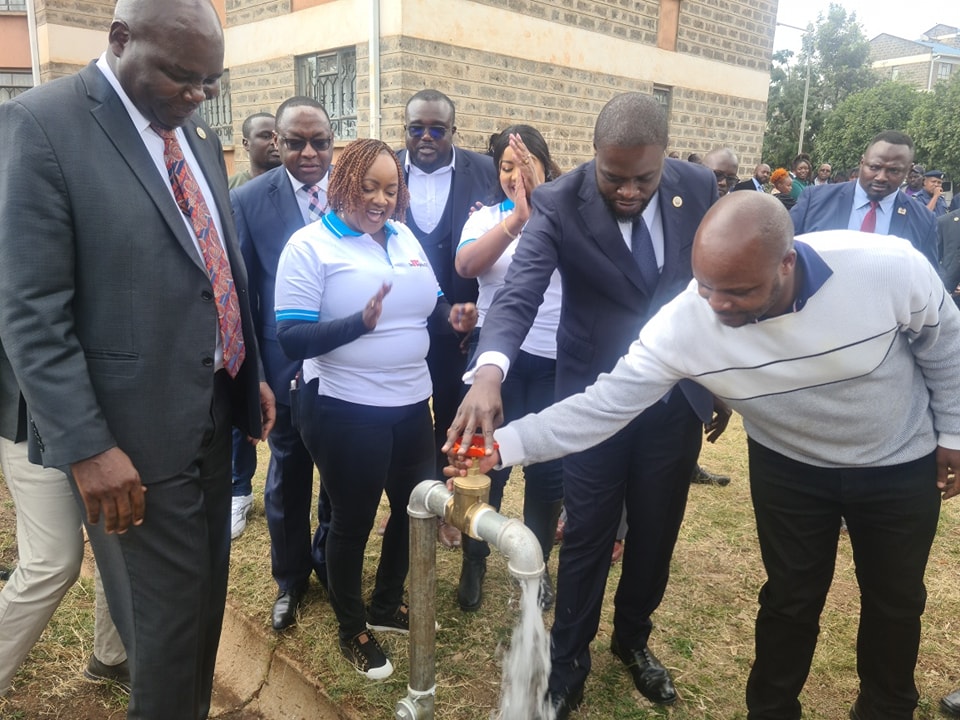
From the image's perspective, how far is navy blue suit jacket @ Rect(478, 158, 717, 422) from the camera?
255 centimetres

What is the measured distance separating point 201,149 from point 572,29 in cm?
1176

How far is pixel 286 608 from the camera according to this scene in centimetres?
334

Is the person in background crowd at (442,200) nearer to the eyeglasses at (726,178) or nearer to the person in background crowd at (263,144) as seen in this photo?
the person in background crowd at (263,144)

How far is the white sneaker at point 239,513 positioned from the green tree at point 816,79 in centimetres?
4038

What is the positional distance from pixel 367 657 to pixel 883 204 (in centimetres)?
400

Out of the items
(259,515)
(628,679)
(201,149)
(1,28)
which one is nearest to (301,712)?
(628,679)

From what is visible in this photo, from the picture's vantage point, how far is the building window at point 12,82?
1728 cm

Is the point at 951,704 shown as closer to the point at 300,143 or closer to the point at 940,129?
the point at 300,143

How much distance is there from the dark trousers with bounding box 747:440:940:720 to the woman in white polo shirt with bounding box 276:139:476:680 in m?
1.31

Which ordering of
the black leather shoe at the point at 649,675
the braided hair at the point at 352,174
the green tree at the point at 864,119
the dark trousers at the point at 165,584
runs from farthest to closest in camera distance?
the green tree at the point at 864,119 < the black leather shoe at the point at 649,675 < the braided hair at the point at 352,174 < the dark trousers at the point at 165,584

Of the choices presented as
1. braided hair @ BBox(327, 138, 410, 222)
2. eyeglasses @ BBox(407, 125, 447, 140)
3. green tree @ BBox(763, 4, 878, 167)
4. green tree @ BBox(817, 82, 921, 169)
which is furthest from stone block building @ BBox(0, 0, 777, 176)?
green tree @ BBox(763, 4, 878, 167)

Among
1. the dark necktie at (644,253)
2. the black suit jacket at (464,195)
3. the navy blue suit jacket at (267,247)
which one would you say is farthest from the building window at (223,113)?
the dark necktie at (644,253)

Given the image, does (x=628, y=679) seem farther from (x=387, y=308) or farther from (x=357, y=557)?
(x=387, y=308)

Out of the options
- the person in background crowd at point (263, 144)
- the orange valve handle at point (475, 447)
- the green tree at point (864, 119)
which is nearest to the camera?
the orange valve handle at point (475, 447)
